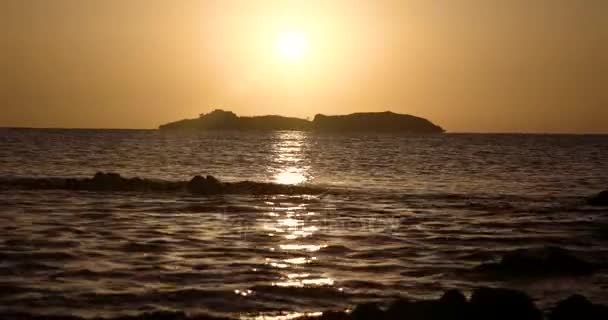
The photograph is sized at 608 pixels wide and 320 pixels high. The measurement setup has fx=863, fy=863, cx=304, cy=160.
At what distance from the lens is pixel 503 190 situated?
171 ft

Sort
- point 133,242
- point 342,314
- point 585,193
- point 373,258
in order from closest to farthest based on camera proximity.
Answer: point 342,314 < point 373,258 < point 133,242 < point 585,193

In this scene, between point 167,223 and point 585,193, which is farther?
point 585,193

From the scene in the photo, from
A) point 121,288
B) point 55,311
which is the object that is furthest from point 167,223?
point 55,311

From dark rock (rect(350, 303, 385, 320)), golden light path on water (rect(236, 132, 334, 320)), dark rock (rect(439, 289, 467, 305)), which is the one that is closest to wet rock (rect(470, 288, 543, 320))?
dark rock (rect(439, 289, 467, 305))

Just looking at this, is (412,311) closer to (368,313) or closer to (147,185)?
(368,313)

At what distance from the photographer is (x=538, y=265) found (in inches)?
829

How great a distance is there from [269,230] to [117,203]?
36.0 ft

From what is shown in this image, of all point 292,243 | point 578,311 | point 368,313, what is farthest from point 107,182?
point 578,311

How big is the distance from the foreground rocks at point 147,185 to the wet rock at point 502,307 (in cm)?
3098

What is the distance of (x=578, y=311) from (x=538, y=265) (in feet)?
22.8

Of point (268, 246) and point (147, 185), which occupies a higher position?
point (268, 246)

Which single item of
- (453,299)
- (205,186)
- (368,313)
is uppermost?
(453,299)

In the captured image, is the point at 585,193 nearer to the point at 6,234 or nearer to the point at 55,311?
the point at 6,234

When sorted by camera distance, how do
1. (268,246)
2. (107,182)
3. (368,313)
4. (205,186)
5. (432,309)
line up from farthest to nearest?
(107,182)
(205,186)
(268,246)
(432,309)
(368,313)
